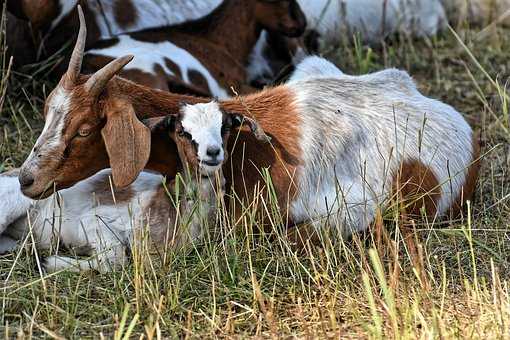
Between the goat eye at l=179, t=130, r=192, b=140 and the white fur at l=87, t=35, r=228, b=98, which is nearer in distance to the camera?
the goat eye at l=179, t=130, r=192, b=140

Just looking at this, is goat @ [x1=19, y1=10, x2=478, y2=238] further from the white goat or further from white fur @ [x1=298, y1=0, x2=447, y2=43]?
white fur @ [x1=298, y1=0, x2=447, y2=43]

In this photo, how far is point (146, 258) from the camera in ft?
17.6

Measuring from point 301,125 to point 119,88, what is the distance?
34.8 inches

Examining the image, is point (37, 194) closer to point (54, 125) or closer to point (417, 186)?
point (54, 125)

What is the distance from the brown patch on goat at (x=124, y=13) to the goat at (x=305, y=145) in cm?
230

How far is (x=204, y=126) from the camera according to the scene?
17.9 ft

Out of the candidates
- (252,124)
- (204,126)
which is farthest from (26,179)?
(252,124)

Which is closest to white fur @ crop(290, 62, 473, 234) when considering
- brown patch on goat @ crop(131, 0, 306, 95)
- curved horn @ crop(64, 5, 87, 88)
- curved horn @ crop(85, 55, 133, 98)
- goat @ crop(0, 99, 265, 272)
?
goat @ crop(0, 99, 265, 272)

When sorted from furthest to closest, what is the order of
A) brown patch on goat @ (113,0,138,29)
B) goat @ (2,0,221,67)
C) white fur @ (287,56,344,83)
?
brown patch on goat @ (113,0,138,29) → goat @ (2,0,221,67) → white fur @ (287,56,344,83)

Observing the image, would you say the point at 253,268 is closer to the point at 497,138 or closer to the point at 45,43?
the point at 497,138

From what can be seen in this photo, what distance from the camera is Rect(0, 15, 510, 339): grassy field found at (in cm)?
482

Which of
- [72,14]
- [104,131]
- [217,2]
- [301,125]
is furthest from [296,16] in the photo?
[104,131]

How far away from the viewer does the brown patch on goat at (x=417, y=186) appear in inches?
236

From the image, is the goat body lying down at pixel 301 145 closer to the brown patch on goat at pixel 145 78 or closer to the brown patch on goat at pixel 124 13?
the brown patch on goat at pixel 145 78
